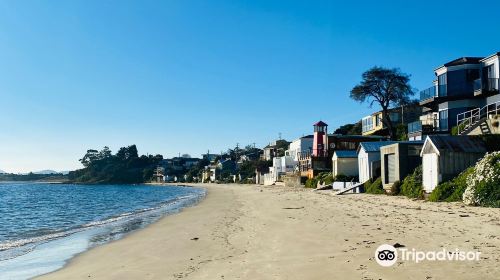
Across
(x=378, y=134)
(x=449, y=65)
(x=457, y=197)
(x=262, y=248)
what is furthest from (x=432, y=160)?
(x=378, y=134)

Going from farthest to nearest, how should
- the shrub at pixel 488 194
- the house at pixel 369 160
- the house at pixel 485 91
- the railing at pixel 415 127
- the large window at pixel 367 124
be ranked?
the large window at pixel 367 124, the railing at pixel 415 127, the house at pixel 369 160, the house at pixel 485 91, the shrub at pixel 488 194

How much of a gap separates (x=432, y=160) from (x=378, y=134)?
154ft

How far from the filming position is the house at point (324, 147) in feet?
221

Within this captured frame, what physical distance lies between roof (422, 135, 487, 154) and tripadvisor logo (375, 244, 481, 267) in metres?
17.2

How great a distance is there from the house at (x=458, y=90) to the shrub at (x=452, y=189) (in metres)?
18.4

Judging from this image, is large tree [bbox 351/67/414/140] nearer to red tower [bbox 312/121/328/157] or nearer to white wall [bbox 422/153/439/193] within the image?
red tower [bbox 312/121/328/157]

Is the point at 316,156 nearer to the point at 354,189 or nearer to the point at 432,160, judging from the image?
the point at 354,189

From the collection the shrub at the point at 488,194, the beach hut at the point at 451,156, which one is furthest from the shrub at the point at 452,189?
the shrub at the point at 488,194

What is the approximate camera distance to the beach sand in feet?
30.8

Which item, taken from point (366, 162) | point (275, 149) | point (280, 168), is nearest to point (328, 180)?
point (366, 162)

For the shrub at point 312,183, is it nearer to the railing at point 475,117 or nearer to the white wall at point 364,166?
the white wall at point 364,166

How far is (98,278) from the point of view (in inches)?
439

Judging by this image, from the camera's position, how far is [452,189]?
2466 centimetres

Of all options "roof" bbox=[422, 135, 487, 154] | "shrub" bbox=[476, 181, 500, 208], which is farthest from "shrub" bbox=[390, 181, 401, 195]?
"shrub" bbox=[476, 181, 500, 208]
